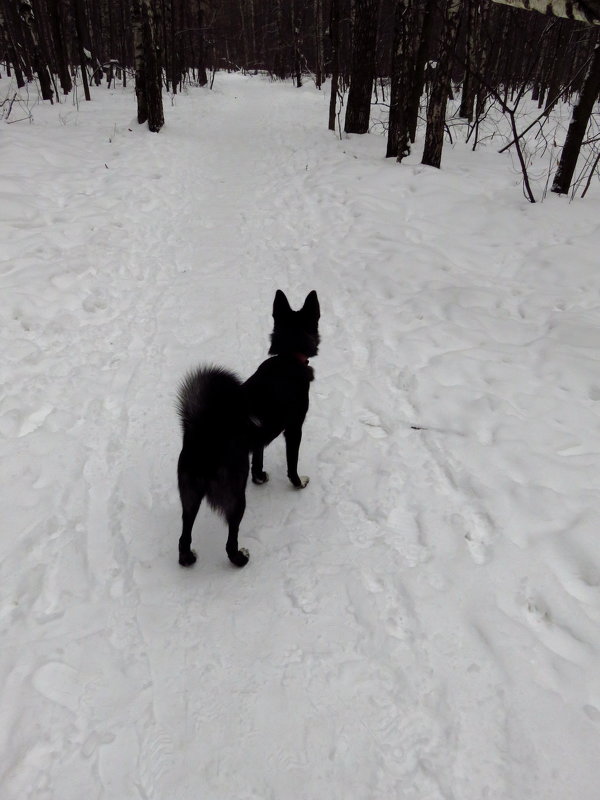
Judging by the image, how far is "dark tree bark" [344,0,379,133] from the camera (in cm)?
965

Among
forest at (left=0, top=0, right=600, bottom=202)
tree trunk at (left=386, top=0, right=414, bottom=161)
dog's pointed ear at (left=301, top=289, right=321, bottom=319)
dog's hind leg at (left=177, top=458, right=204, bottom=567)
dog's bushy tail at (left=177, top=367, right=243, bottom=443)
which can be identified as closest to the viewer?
dog's bushy tail at (left=177, top=367, right=243, bottom=443)

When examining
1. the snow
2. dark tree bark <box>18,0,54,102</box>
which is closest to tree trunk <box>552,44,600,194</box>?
the snow

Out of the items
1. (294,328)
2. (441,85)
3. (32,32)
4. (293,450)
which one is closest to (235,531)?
(293,450)

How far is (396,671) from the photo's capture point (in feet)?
6.84

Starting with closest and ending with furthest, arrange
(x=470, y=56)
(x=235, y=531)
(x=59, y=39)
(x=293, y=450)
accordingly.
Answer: (x=235, y=531) < (x=293, y=450) < (x=470, y=56) < (x=59, y=39)

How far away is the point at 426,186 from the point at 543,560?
7145mm

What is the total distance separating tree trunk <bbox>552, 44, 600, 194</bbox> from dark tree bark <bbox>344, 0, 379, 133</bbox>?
5004 millimetres

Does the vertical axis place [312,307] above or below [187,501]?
above

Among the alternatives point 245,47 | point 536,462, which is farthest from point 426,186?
point 245,47

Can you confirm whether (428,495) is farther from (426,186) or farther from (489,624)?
(426,186)

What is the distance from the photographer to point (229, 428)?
2342 millimetres

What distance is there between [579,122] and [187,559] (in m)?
8.00

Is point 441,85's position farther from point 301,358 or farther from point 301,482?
point 301,482

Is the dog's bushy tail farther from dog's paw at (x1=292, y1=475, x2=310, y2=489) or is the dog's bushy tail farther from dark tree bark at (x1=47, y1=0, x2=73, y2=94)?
dark tree bark at (x1=47, y1=0, x2=73, y2=94)
